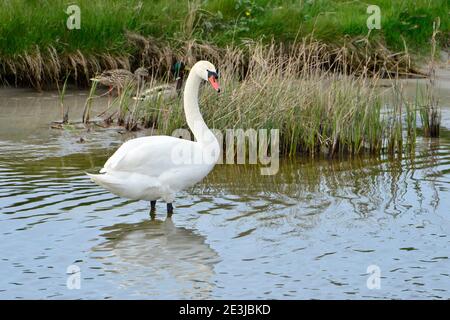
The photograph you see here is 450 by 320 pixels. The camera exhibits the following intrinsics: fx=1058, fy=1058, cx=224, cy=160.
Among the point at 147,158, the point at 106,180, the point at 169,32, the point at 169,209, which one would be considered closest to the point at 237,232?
the point at 169,209

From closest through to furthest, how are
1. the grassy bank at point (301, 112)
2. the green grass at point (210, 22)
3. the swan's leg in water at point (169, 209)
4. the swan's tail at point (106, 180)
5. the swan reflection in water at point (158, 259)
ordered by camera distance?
the swan reflection in water at point (158, 259) < the swan's tail at point (106, 180) < the swan's leg in water at point (169, 209) < the grassy bank at point (301, 112) < the green grass at point (210, 22)

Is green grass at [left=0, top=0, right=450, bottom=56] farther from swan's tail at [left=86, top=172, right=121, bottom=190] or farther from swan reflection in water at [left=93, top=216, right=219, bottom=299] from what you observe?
swan reflection in water at [left=93, top=216, right=219, bottom=299]

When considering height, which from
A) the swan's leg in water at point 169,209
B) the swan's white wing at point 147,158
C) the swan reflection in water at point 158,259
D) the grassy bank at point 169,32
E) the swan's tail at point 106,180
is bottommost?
the swan reflection in water at point 158,259

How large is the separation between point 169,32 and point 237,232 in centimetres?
728

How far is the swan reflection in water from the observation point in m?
6.97

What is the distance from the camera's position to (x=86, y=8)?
49.4 ft

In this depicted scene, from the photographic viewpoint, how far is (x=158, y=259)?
25.0 feet

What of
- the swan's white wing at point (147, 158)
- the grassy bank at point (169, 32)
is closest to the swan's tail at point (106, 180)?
the swan's white wing at point (147, 158)

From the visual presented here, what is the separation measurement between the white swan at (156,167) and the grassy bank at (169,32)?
5.17 meters

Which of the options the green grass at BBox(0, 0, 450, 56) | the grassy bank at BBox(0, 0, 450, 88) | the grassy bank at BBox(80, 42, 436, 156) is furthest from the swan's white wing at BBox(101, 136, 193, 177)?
the green grass at BBox(0, 0, 450, 56)

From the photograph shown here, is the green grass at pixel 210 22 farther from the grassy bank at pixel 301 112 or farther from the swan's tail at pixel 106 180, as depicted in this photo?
the swan's tail at pixel 106 180

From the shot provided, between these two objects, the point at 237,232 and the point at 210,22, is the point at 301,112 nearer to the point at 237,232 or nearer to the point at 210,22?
the point at 237,232

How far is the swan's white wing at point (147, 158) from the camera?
27.7ft
